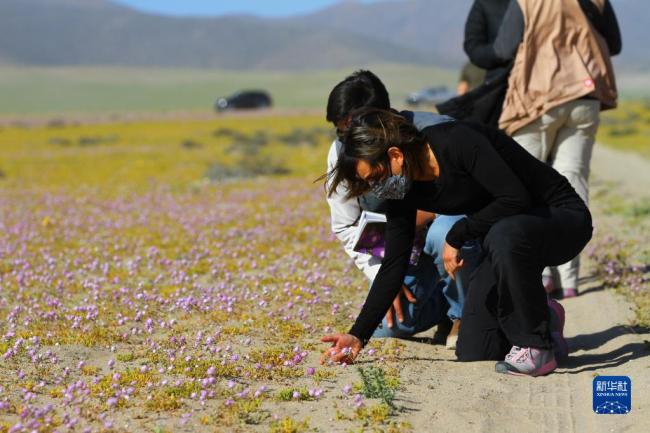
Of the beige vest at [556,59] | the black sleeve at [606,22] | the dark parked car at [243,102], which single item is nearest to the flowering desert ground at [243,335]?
the beige vest at [556,59]

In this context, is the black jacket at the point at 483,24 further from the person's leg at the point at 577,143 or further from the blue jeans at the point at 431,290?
the blue jeans at the point at 431,290

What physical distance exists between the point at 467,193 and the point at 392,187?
1.71ft

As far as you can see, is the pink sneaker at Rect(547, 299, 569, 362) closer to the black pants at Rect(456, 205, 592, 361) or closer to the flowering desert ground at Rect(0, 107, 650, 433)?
the flowering desert ground at Rect(0, 107, 650, 433)

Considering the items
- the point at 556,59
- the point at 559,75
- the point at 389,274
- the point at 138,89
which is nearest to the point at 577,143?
the point at 559,75

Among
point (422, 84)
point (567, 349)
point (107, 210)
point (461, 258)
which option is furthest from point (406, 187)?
point (422, 84)

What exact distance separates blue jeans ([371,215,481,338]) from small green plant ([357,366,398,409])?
3.23ft

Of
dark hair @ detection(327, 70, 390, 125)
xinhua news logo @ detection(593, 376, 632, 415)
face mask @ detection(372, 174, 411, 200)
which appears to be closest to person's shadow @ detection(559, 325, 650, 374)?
xinhua news logo @ detection(593, 376, 632, 415)

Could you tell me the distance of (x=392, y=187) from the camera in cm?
442

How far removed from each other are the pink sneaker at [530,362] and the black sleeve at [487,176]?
733 mm

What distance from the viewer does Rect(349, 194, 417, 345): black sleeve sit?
16.0ft

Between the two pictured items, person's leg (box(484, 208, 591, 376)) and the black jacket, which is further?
the black jacket

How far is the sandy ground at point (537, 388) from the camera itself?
4234 millimetres

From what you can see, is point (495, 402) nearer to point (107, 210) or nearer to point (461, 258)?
point (461, 258)

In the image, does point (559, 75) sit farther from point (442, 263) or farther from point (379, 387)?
point (379, 387)
